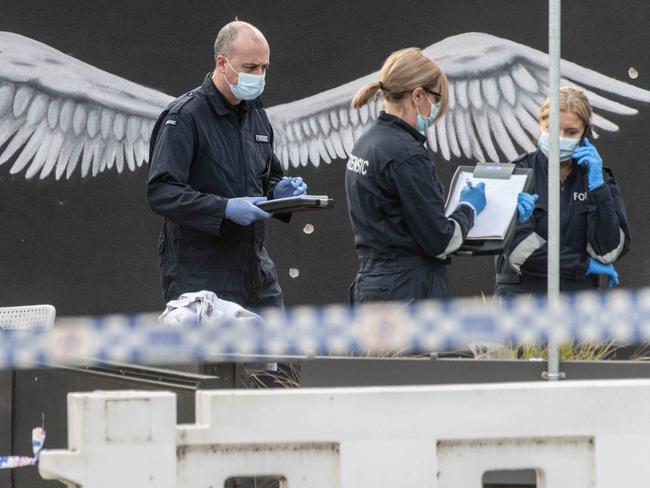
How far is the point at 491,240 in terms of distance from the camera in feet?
15.1

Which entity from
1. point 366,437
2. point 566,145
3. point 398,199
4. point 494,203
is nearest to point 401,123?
point 398,199

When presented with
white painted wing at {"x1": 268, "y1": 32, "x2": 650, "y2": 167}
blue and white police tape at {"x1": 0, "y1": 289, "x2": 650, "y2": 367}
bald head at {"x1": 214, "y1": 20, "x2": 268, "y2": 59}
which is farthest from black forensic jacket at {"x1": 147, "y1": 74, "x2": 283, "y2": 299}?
white painted wing at {"x1": 268, "y1": 32, "x2": 650, "y2": 167}

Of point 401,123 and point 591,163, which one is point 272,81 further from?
point 401,123

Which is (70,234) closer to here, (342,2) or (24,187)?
(24,187)

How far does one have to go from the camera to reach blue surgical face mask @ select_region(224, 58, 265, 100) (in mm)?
5102

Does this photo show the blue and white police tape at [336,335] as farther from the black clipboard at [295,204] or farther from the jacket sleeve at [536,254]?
the black clipboard at [295,204]

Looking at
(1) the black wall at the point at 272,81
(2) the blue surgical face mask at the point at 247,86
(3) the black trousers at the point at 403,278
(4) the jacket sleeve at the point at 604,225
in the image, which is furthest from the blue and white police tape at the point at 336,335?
(1) the black wall at the point at 272,81

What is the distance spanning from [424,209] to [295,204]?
546 mm

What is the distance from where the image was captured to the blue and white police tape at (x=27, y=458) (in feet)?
14.3

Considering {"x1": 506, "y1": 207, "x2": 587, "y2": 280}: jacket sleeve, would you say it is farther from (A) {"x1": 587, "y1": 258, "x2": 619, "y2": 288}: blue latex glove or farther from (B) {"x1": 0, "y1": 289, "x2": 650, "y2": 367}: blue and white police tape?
(B) {"x1": 0, "y1": 289, "x2": 650, "y2": 367}: blue and white police tape

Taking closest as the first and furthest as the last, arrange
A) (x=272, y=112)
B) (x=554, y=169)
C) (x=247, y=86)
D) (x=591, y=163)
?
(x=554, y=169), (x=247, y=86), (x=591, y=163), (x=272, y=112)

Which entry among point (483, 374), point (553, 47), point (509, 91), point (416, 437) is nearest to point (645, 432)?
point (416, 437)

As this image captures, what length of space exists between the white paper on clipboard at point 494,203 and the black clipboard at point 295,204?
42 cm

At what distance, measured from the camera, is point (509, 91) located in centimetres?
691
